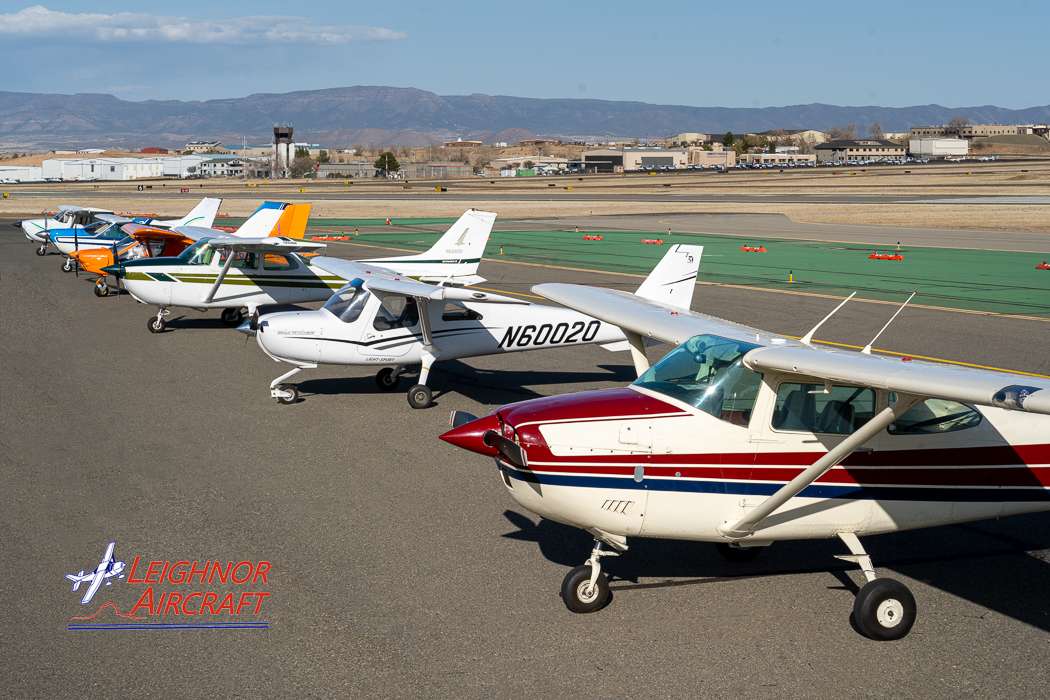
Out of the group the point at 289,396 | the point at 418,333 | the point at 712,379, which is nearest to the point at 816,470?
the point at 712,379

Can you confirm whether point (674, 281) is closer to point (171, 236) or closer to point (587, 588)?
point (587, 588)

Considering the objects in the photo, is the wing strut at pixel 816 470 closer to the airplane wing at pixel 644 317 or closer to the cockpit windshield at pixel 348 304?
the airplane wing at pixel 644 317

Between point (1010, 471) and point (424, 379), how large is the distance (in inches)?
355

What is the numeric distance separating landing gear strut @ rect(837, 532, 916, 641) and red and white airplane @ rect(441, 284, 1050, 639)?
0.01 meters

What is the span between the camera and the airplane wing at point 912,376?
5973 mm

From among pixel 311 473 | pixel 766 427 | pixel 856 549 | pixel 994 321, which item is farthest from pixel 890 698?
pixel 994 321

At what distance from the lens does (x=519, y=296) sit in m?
27.8

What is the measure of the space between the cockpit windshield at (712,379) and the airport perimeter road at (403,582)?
1682 millimetres

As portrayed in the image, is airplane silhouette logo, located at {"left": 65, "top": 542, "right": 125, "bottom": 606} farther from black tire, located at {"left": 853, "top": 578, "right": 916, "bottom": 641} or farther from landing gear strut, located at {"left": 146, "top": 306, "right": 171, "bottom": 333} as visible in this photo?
landing gear strut, located at {"left": 146, "top": 306, "right": 171, "bottom": 333}

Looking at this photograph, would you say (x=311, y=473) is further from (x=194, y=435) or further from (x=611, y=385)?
(x=611, y=385)

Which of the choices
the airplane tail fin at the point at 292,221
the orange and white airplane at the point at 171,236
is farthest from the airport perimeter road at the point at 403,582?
the airplane tail fin at the point at 292,221

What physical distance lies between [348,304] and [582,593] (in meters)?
8.55

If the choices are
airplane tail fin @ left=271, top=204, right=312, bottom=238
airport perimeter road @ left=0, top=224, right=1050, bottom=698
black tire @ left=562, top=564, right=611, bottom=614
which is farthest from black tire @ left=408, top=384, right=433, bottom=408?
airplane tail fin @ left=271, top=204, right=312, bottom=238

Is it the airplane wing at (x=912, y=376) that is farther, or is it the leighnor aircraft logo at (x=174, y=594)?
the leighnor aircraft logo at (x=174, y=594)
